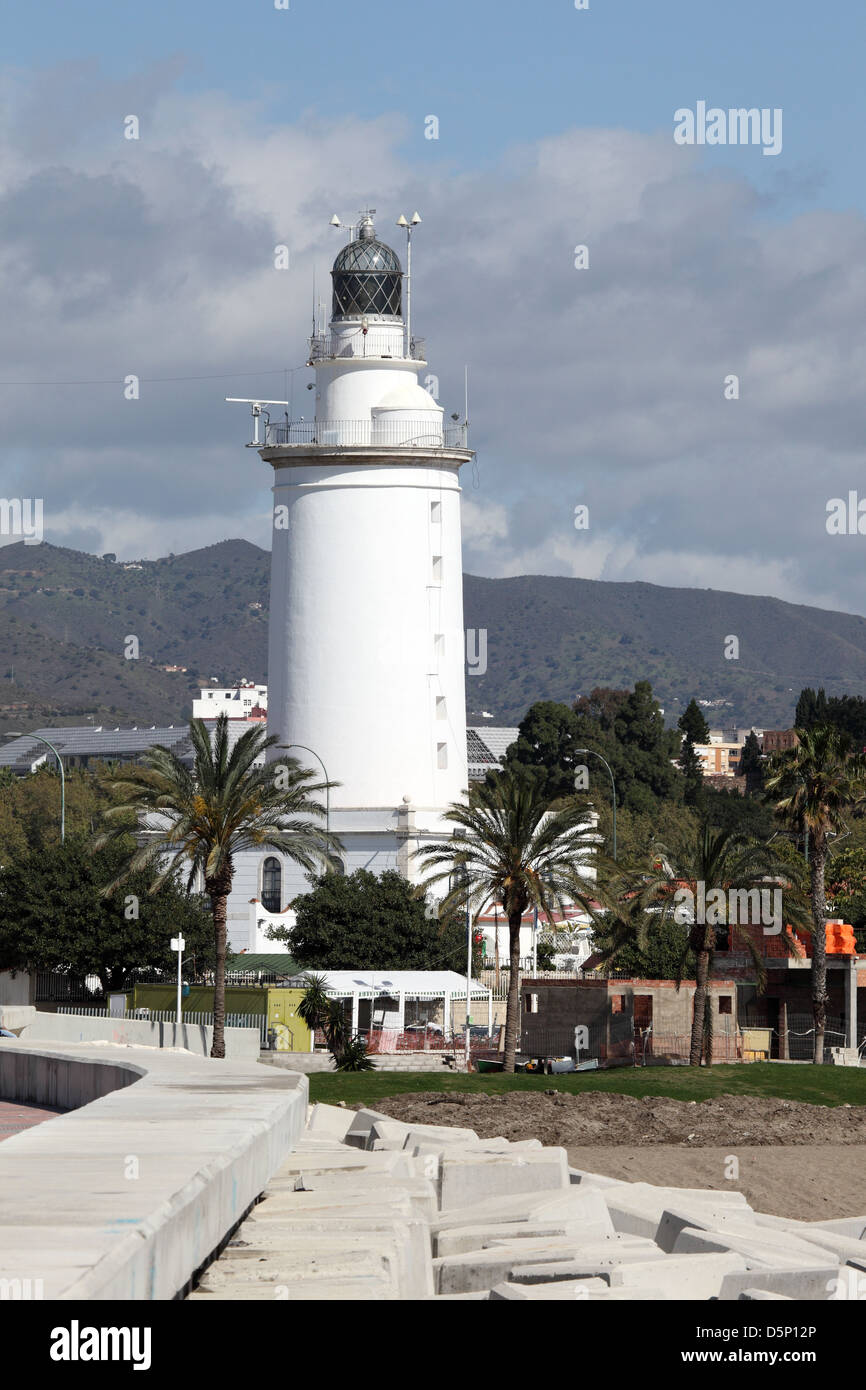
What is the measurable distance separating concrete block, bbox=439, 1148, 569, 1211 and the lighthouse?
5026cm

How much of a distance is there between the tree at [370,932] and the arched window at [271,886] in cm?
840

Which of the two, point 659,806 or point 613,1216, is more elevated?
point 659,806

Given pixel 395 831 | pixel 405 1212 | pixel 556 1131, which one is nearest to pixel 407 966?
pixel 395 831

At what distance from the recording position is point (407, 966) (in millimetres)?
59281

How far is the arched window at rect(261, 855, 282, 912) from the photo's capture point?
69938mm

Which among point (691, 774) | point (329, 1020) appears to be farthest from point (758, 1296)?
point (691, 774)

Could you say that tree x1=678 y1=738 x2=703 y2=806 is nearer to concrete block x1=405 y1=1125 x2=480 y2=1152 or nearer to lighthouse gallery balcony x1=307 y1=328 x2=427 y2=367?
lighthouse gallery balcony x1=307 y1=328 x2=427 y2=367

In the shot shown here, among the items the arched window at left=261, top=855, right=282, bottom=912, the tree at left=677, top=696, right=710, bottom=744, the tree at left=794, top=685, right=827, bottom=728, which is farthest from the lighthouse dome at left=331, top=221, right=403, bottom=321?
the tree at left=677, top=696, right=710, bottom=744

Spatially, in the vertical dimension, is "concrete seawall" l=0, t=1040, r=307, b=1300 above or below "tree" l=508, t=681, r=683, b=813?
below

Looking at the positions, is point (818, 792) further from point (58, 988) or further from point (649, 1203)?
point (649, 1203)
